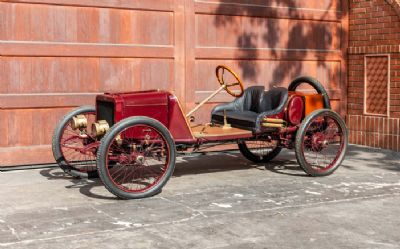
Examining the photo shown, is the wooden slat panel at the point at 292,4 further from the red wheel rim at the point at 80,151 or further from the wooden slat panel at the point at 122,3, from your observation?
the red wheel rim at the point at 80,151

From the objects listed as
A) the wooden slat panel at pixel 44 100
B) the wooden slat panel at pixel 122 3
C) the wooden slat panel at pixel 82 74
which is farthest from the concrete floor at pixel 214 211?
the wooden slat panel at pixel 122 3

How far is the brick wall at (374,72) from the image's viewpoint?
10258 millimetres

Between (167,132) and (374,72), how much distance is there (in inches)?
214

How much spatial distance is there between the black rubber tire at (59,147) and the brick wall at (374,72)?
5.26 metres

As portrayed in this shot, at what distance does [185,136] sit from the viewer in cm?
716

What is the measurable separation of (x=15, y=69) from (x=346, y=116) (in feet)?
19.6

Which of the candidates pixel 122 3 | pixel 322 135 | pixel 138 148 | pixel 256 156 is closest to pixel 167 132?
pixel 138 148

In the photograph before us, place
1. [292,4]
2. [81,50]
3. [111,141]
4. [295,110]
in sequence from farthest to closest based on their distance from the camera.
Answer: [292,4] → [81,50] → [295,110] → [111,141]

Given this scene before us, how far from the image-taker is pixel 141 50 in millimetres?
9250

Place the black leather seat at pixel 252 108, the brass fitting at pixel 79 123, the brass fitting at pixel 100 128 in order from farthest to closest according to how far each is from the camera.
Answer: the black leather seat at pixel 252 108, the brass fitting at pixel 79 123, the brass fitting at pixel 100 128

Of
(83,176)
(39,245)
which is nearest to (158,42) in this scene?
(83,176)

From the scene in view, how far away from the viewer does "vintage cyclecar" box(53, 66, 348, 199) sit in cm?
657

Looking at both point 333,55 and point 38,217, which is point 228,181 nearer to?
point 38,217

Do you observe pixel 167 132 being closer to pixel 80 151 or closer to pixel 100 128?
pixel 100 128
